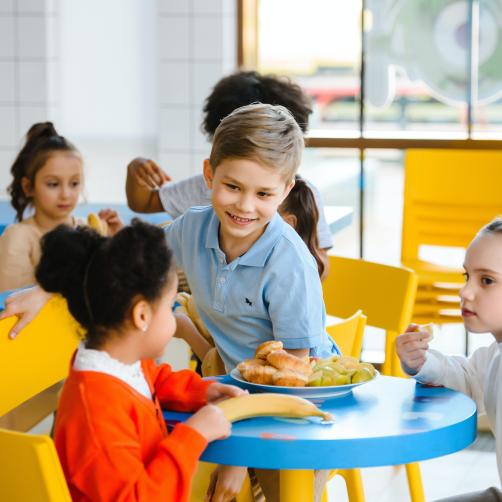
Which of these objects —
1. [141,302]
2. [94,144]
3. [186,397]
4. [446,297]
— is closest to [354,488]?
[186,397]

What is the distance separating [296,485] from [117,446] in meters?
0.41

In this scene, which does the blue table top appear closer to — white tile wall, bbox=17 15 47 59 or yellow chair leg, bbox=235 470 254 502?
yellow chair leg, bbox=235 470 254 502

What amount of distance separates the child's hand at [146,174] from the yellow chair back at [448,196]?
1.40 metres

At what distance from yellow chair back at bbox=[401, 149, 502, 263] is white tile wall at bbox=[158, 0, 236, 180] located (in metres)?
1.00

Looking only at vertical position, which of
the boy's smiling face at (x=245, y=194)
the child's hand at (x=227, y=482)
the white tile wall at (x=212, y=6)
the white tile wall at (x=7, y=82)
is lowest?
the child's hand at (x=227, y=482)

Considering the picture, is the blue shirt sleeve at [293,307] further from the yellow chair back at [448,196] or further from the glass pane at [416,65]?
the glass pane at [416,65]

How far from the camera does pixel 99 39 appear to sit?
514cm

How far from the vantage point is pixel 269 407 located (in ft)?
5.50

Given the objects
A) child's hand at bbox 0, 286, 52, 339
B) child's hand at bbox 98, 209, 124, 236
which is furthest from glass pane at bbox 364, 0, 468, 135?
child's hand at bbox 0, 286, 52, 339

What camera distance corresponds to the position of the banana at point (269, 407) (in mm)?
1665

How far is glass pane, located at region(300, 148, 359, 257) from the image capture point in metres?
4.88

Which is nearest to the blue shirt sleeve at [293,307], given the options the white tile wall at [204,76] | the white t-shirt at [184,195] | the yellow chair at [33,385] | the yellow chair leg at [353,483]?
the yellow chair at [33,385]

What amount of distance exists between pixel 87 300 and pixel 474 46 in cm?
351

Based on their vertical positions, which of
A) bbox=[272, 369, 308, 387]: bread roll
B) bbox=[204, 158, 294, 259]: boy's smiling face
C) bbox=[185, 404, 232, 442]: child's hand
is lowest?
bbox=[185, 404, 232, 442]: child's hand
